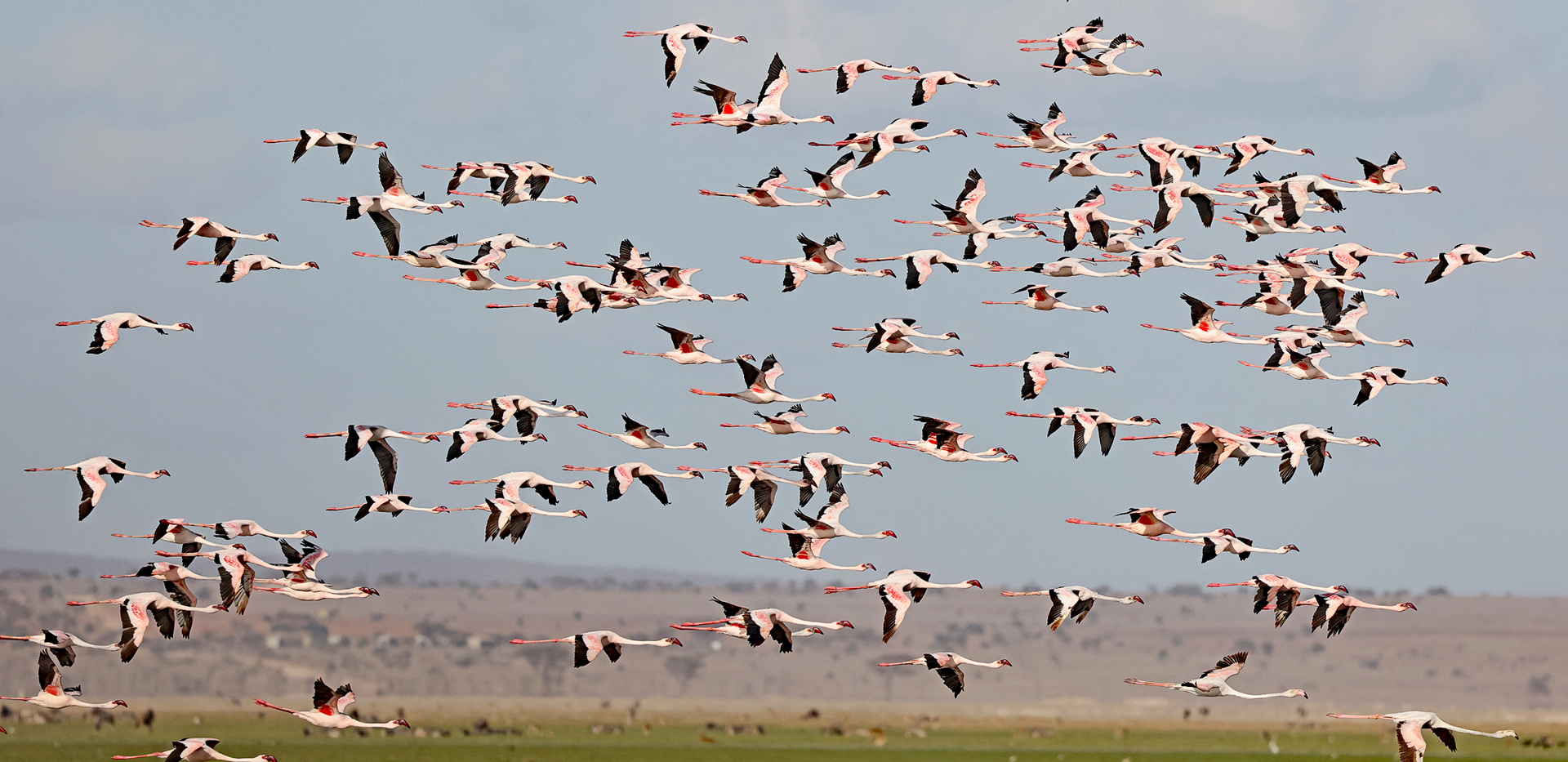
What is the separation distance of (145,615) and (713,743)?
54.1 m

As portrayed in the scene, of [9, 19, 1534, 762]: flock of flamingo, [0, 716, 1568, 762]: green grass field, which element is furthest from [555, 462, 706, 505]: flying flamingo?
[0, 716, 1568, 762]: green grass field

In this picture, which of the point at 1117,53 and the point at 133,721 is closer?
the point at 1117,53

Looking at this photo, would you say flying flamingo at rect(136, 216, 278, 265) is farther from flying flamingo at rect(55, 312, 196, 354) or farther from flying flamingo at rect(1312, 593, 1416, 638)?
flying flamingo at rect(1312, 593, 1416, 638)

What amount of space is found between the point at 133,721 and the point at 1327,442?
68.8 metres

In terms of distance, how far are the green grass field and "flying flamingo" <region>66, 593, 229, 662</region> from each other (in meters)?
37.2

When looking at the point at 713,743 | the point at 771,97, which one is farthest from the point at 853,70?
the point at 713,743

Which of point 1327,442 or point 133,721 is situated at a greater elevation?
point 1327,442

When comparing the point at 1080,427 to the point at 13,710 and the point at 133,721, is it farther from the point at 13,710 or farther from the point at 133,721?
the point at 13,710

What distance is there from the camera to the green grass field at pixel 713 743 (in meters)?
77.5

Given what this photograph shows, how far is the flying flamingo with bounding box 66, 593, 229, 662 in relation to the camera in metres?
35.8

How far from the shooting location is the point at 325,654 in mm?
147500

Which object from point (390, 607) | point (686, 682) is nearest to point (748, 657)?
point (686, 682)

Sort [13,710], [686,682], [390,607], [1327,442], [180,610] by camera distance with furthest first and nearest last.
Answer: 1. [390,607]
2. [686,682]
3. [13,710]
4. [1327,442]
5. [180,610]

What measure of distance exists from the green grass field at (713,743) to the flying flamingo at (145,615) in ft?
122
